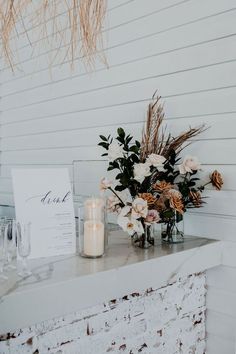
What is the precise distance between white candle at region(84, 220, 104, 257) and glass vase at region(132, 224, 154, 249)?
0.21m

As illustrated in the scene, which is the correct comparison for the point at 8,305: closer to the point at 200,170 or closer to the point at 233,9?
the point at 200,170

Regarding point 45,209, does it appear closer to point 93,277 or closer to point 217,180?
point 93,277

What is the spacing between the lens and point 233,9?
5.57ft

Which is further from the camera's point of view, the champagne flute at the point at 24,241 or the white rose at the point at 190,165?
the white rose at the point at 190,165

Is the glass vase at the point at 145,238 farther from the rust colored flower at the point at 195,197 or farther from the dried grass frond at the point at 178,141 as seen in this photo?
the dried grass frond at the point at 178,141

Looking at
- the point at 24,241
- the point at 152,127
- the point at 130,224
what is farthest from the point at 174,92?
the point at 24,241

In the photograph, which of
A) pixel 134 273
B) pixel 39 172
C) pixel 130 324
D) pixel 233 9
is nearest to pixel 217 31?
pixel 233 9

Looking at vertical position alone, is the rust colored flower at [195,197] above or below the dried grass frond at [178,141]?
below

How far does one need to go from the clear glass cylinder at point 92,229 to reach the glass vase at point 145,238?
0.53 ft

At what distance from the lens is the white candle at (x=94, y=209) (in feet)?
5.08

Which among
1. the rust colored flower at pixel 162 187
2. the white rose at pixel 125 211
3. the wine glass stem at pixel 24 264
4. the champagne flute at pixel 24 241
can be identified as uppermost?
the rust colored flower at pixel 162 187

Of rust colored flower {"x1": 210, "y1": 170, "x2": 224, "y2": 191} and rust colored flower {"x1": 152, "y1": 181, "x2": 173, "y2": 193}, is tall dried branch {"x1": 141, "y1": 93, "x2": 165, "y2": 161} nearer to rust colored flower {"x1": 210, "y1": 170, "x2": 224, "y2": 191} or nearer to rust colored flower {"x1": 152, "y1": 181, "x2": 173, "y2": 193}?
rust colored flower {"x1": 152, "y1": 181, "x2": 173, "y2": 193}

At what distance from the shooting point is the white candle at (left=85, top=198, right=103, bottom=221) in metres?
1.55

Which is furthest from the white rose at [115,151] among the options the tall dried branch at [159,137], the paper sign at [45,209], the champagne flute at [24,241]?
the champagne flute at [24,241]
